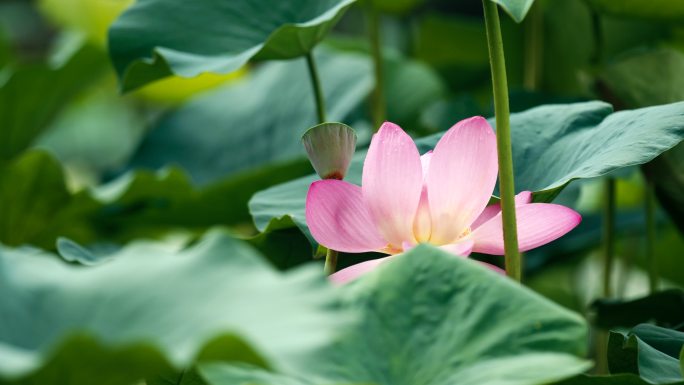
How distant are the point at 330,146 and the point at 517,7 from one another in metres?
0.11

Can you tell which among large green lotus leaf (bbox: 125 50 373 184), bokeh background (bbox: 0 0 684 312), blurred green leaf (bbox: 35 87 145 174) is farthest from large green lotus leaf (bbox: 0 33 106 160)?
blurred green leaf (bbox: 35 87 145 174)

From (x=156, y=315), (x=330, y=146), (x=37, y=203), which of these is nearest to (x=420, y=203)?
(x=330, y=146)

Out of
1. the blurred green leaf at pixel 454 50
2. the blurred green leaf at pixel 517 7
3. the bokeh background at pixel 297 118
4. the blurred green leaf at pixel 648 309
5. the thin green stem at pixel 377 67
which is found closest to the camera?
the blurred green leaf at pixel 517 7

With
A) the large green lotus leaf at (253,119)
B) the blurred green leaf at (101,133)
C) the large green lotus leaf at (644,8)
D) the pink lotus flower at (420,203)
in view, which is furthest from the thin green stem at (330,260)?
the blurred green leaf at (101,133)

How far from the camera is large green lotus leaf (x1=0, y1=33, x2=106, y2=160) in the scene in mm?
933

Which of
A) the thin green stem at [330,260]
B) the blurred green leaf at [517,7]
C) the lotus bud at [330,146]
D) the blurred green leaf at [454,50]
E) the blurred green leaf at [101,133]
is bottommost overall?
the blurred green leaf at [101,133]

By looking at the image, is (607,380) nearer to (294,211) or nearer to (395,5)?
(294,211)

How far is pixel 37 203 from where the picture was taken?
91cm

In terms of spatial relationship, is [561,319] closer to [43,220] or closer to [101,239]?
[43,220]

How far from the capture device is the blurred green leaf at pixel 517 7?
14.5 inches

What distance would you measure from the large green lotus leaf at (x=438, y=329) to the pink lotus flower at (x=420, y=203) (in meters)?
0.07

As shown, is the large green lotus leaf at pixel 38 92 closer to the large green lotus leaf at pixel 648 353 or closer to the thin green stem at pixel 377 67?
the thin green stem at pixel 377 67

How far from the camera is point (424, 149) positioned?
0.58m

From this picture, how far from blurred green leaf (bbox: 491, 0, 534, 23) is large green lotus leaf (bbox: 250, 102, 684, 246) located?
96 mm
